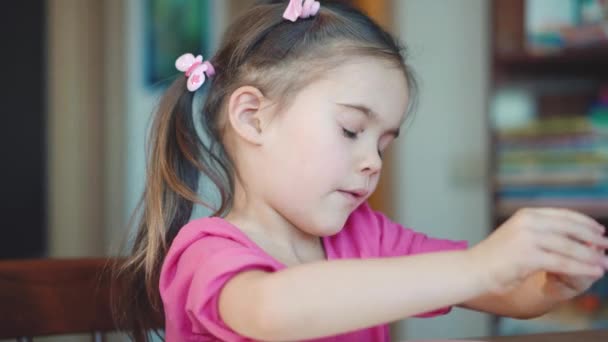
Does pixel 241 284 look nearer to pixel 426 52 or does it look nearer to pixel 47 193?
pixel 426 52

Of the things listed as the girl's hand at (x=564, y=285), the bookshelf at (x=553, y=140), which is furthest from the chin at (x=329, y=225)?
the bookshelf at (x=553, y=140)

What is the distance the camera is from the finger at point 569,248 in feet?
2.18

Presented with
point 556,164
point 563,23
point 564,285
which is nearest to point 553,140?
point 556,164

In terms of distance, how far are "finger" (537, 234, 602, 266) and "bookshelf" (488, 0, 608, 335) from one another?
173 cm

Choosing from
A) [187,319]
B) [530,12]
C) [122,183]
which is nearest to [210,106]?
[187,319]

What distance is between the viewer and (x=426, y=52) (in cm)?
263

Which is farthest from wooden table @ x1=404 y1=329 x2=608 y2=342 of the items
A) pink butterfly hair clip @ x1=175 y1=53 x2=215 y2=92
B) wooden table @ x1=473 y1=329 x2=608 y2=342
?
pink butterfly hair clip @ x1=175 y1=53 x2=215 y2=92

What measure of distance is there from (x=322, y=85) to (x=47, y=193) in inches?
131

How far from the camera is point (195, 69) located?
104cm

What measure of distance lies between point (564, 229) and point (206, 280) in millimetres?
311

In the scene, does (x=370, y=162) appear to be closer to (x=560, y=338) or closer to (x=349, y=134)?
(x=349, y=134)

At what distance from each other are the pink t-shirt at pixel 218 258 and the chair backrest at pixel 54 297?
15cm

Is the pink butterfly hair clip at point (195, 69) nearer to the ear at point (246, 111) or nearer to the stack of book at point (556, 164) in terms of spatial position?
the ear at point (246, 111)

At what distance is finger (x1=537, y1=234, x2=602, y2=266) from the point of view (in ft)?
2.18
